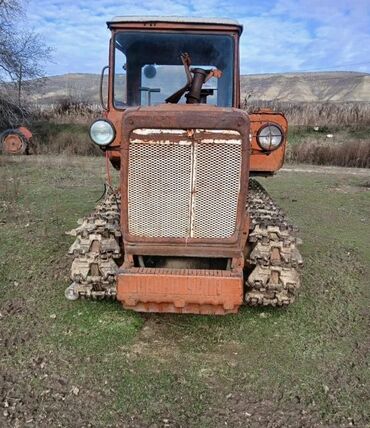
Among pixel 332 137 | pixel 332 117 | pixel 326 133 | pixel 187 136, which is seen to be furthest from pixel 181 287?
pixel 332 117

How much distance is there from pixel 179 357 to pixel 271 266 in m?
1.01

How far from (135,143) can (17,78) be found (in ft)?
63.1

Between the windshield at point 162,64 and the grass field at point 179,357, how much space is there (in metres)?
2.01

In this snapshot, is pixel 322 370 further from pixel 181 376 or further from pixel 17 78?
pixel 17 78

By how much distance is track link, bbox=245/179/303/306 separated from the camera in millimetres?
3980

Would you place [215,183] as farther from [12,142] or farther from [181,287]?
[12,142]

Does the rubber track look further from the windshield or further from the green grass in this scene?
the green grass

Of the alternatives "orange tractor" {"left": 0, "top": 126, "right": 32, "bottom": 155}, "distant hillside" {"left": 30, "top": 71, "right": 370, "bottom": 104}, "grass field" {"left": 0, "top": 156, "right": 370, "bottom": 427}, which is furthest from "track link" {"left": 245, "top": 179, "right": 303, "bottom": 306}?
"distant hillside" {"left": 30, "top": 71, "right": 370, "bottom": 104}

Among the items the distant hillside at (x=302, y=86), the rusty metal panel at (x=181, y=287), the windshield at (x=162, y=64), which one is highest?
the distant hillside at (x=302, y=86)

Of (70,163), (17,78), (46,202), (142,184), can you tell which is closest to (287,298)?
(142,184)

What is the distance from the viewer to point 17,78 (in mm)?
20859

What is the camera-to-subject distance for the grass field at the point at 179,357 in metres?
3.04

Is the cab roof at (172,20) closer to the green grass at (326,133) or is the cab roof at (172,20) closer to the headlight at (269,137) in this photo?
the headlight at (269,137)

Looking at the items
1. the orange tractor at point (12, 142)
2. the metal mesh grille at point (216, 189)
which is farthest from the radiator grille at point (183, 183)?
the orange tractor at point (12, 142)
